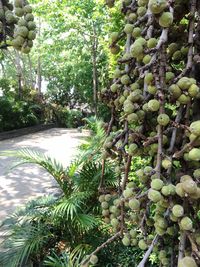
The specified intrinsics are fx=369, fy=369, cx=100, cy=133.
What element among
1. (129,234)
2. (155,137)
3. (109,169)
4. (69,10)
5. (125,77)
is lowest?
(109,169)

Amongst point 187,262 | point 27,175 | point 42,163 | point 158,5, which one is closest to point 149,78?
point 158,5

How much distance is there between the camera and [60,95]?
758 inches

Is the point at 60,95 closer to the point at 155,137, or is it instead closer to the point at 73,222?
the point at 73,222

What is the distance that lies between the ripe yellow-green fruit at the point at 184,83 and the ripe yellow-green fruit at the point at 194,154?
13 centimetres

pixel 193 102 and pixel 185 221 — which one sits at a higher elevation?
pixel 193 102

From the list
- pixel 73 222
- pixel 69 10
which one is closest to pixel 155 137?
pixel 73 222

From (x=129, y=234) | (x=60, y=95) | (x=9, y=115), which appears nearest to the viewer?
(x=129, y=234)

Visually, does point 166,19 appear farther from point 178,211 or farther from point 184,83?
point 178,211

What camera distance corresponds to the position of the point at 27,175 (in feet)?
25.0

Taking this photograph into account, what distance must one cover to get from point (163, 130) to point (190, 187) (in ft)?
0.50

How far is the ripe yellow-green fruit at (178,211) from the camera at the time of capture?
0.67 meters

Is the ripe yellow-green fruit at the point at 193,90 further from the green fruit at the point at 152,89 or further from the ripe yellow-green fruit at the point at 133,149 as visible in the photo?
the ripe yellow-green fruit at the point at 133,149

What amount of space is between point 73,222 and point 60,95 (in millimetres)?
16006

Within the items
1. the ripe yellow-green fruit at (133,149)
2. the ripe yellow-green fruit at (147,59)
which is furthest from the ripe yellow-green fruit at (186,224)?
the ripe yellow-green fruit at (147,59)
